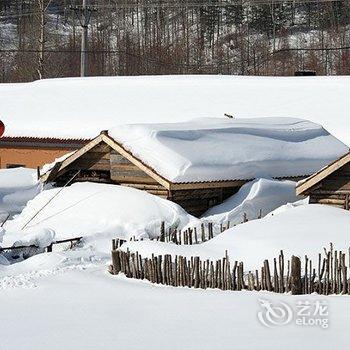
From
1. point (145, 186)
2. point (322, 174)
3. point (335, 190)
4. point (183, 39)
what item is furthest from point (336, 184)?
point (183, 39)

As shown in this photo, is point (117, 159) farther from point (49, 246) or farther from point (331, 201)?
point (331, 201)

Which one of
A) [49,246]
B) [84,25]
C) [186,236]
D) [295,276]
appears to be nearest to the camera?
[295,276]

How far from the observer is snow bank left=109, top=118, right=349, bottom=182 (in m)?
21.2

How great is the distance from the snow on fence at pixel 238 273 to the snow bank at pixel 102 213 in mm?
4005

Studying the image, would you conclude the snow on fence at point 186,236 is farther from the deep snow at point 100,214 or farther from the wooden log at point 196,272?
the wooden log at point 196,272

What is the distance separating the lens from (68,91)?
3759 cm

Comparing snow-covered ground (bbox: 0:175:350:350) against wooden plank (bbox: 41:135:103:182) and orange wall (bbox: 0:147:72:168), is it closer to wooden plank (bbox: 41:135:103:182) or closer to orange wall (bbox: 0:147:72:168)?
wooden plank (bbox: 41:135:103:182)

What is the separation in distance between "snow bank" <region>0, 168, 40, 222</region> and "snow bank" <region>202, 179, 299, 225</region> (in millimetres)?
5817

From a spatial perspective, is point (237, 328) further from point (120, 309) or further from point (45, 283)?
point (45, 283)

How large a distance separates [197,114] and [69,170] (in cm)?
1139

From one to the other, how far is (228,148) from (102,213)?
15.3 feet

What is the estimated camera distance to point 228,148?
23.2 metres

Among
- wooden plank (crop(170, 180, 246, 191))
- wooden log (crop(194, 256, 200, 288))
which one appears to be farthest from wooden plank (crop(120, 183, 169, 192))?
wooden log (crop(194, 256, 200, 288))

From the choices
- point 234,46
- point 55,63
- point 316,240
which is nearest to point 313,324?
point 316,240
